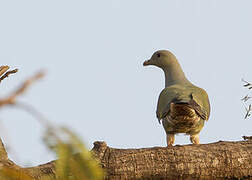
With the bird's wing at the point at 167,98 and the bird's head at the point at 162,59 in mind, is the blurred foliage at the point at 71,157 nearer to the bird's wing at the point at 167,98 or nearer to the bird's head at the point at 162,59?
the bird's wing at the point at 167,98

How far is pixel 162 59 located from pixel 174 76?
21.2 inches

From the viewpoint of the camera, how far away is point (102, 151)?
3006 mm

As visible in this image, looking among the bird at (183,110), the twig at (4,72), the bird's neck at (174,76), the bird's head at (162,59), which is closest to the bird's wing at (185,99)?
the bird at (183,110)

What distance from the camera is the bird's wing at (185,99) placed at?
532 centimetres

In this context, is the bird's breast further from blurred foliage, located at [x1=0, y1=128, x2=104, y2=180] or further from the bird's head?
blurred foliage, located at [x1=0, y1=128, x2=104, y2=180]

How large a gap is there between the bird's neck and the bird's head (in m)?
0.10

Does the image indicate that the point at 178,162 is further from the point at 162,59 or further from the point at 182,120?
the point at 162,59

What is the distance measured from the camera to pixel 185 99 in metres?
5.34

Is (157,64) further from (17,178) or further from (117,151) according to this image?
(17,178)

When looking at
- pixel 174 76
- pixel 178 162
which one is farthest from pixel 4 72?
pixel 174 76

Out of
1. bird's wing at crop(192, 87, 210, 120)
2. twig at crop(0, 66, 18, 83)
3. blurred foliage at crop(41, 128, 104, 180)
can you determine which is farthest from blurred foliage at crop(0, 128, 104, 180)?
bird's wing at crop(192, 87, 210, 120)

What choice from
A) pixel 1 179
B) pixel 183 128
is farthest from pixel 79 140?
pixel 183 128

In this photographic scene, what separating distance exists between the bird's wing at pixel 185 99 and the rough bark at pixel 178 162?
1.95 m

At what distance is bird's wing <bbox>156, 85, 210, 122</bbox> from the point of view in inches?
210
